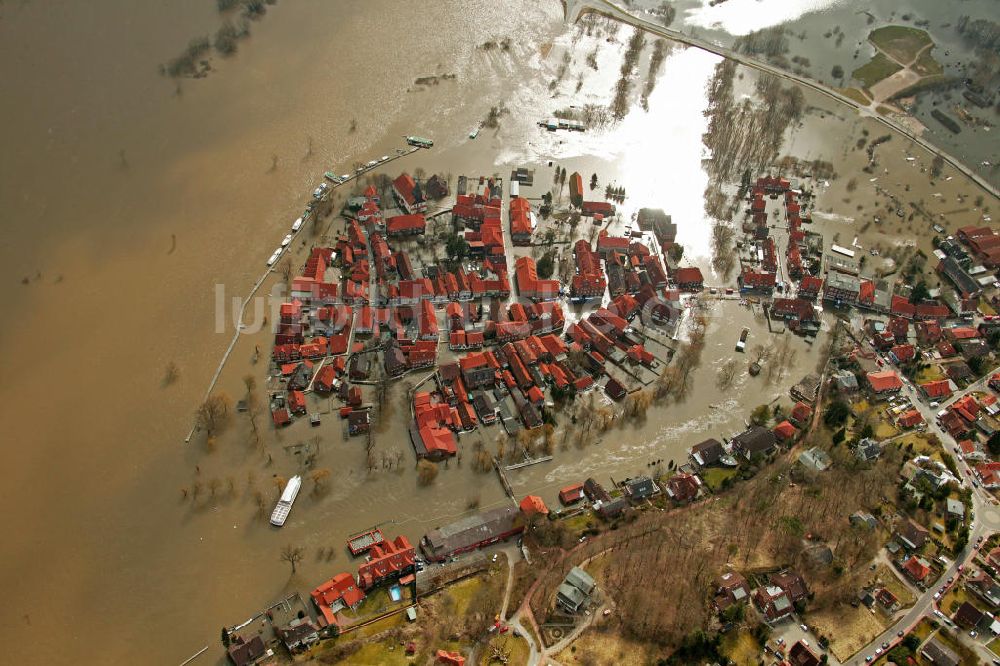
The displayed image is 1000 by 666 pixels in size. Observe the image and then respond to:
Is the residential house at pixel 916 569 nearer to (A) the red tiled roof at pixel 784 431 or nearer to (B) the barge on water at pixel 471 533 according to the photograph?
(A) the red tiled roof at pixel 784 431

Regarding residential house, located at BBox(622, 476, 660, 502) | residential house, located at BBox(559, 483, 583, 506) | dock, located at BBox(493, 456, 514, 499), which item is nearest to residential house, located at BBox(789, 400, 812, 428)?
residential house, located at BBox(622, 476, 660, 502)

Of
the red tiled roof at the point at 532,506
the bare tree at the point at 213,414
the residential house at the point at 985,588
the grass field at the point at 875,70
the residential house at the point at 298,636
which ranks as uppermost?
the grass field at the point at 875,70

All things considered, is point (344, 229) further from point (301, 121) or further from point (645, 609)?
point (645, 609)

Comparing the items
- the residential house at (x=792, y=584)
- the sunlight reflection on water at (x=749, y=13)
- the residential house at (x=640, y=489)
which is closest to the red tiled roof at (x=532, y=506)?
the residential house at (x=640, y=489)

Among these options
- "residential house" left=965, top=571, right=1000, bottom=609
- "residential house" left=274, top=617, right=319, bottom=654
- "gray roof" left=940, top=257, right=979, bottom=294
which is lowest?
"residential house" left=274, top=617, right=319, bottom=654

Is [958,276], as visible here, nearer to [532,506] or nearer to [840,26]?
[532,506]

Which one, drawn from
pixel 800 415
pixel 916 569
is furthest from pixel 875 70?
pixel 916 569

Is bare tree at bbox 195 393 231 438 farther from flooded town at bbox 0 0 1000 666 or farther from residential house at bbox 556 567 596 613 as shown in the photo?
residential house at bbox 556 567 596 613
